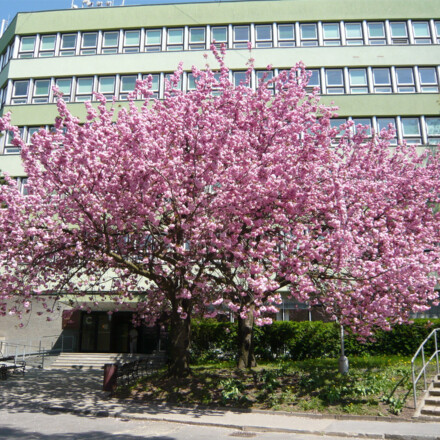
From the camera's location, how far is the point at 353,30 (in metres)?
26.9

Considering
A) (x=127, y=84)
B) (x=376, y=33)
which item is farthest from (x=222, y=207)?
(x=376, y=33)

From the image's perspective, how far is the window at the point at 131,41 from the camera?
1079 inches

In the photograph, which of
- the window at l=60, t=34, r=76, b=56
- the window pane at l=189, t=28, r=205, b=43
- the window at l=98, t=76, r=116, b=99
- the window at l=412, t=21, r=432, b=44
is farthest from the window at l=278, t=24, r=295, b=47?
the window at l=60, t=34, r=76, b=56

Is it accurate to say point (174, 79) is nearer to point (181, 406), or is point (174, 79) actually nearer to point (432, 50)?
point (181, 406)

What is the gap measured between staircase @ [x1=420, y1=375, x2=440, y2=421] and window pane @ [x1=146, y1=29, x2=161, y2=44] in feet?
77.2

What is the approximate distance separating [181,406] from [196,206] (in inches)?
211

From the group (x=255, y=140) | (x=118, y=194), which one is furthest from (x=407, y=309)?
(x=118, y=194)

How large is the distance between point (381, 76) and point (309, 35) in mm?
4898

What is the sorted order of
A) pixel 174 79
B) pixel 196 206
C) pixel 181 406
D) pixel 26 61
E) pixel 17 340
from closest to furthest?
pixel 196 206 → pixel 181 406 → pixel 174 79 → pixel 17 340 → pixel 26 61

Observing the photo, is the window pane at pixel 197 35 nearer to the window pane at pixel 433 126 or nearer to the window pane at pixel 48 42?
the window pane at pixel 48 42

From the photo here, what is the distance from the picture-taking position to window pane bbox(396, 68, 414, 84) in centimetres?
2564

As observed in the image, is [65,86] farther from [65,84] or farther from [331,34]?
[331,34]

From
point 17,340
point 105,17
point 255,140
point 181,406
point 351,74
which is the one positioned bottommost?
point 181,406

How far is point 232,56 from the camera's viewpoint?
26219mm
